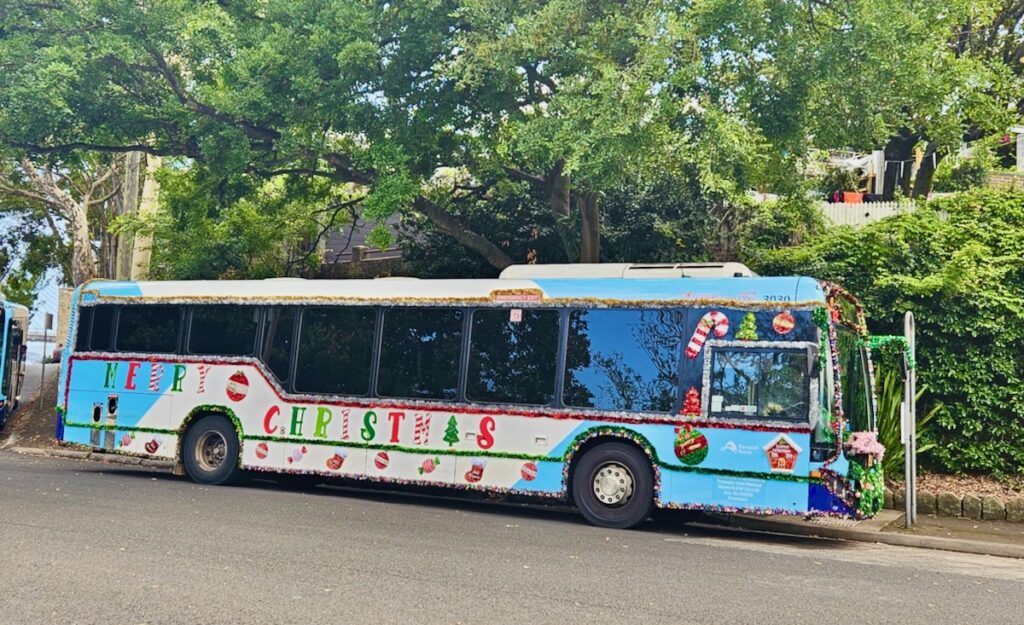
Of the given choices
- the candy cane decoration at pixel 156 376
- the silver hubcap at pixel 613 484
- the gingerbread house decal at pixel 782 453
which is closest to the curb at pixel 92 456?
the candy cane decoration at pixel 156 376

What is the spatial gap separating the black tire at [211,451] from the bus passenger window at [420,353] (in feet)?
A: 8.71

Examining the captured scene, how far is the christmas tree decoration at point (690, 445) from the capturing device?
12.6 m

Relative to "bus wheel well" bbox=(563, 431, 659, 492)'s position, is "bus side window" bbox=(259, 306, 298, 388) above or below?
above

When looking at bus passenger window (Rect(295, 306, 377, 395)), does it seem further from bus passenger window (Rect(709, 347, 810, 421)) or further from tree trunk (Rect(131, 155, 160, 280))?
tree trunk (Rect(131, 155, 160, 280))

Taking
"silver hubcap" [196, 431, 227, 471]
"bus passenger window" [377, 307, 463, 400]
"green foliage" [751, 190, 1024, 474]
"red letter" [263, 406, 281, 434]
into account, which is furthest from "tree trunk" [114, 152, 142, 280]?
"green foliage" [751, 190, 1024, 474]

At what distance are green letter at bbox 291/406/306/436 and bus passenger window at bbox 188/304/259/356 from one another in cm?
119

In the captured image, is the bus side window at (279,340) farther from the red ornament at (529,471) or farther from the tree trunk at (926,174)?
the tree trunk at (926,174)

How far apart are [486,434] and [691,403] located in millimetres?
2650

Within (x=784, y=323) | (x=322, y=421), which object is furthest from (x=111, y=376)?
(x=784, y=323)

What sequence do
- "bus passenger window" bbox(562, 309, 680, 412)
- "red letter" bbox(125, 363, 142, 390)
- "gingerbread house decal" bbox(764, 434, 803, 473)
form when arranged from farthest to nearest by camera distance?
"red letter" bbox(125, 363, 142, 390), "bus passenger window" bbox(562, 309, 680, 412), "gingerbread house decal" bbox(764, 434, 803, 473)

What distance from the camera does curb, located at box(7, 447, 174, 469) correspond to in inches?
793

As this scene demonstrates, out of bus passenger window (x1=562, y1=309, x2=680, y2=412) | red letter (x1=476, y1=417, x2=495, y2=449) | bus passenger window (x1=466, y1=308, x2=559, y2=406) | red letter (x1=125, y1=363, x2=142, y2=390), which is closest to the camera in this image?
bus passenger window (x1=562, y1=309, x2=680, y2=412)

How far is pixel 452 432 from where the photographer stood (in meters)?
14.2

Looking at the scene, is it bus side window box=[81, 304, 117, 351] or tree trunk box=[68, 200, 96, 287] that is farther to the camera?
tree trunk box=[68, 200, 96, 287]
